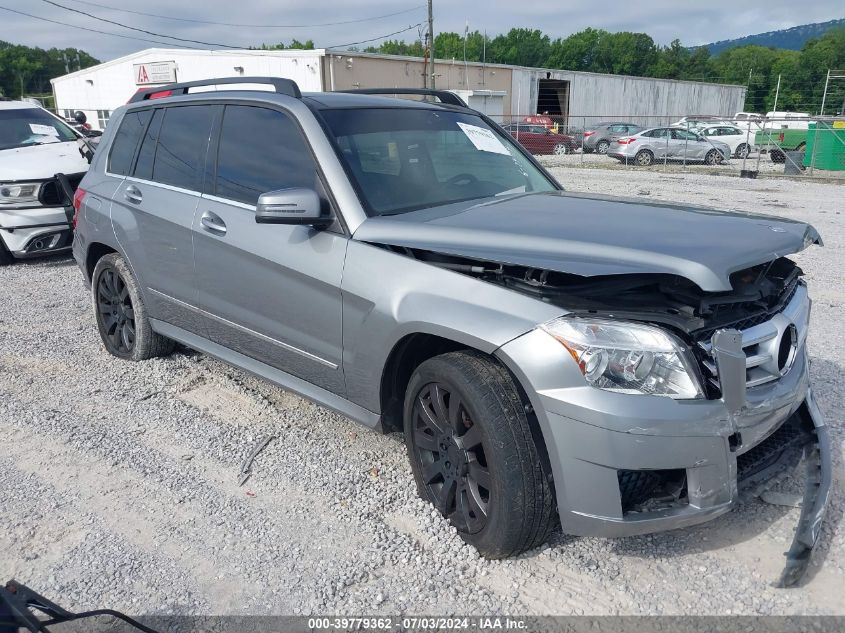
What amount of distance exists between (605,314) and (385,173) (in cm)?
151

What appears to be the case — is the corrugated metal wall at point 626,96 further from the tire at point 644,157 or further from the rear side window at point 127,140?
the rear side window at point 127,140

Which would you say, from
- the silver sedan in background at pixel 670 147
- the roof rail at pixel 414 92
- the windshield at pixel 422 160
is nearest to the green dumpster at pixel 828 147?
the silver sedan in background at pixel 670 147

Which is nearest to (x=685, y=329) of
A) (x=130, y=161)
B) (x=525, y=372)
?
(x=525, y=372)

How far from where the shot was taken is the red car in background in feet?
100

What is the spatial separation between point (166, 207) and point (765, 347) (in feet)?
11.1

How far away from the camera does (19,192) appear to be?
26.6 feet

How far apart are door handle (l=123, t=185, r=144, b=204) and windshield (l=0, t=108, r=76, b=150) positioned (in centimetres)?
548

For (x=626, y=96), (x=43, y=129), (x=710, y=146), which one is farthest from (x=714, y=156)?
(x=626, y=96)

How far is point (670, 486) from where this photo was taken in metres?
2.56

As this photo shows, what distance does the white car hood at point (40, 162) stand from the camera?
8133 mm

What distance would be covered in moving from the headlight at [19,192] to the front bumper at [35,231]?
11 cm

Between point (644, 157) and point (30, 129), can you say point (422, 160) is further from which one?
point (644, 157)

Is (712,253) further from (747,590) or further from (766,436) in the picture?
(747,590)

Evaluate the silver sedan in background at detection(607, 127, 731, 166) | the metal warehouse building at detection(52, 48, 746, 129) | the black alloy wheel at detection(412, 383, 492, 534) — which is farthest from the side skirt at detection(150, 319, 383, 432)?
the metal warehouse building at detection(52, 48, 746, 129)
